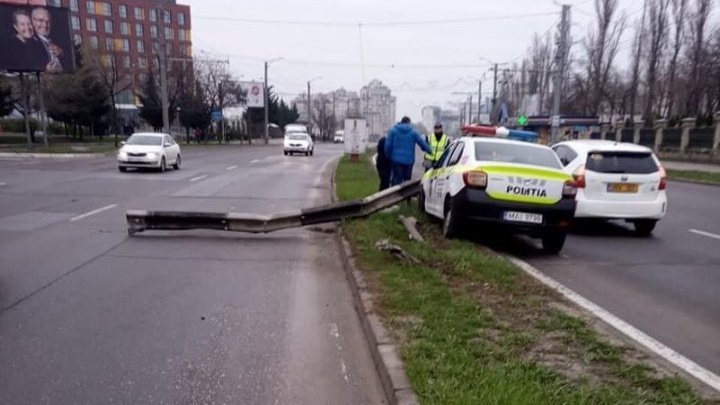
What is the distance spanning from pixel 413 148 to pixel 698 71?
38.1 meters

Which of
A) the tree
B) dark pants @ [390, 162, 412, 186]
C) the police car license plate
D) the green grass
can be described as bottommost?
the green grass

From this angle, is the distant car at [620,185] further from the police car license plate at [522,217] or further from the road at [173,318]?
the road at [173,318]

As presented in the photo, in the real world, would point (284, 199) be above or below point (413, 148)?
below

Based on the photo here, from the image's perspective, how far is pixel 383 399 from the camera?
147 inches

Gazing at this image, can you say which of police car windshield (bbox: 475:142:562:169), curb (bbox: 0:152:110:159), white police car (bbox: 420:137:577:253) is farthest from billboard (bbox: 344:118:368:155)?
white police car (bbox: 420:137:577:253)

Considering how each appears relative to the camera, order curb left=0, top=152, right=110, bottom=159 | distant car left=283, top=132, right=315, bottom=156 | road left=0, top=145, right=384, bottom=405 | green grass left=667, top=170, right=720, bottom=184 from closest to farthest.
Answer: road left=0, top=145, right=384, bottom=405, green grass left=667, top=170, right=720, bottom=184, curb left=0, top=152, right=110, bottom=159, distant car left=283, top=132, right=315, bottom=156

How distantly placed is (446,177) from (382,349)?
4.89 metres

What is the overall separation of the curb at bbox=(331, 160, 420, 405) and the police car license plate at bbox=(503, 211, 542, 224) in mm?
2399

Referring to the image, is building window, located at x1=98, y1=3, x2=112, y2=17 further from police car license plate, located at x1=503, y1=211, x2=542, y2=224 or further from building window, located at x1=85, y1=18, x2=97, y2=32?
police car license plate, located at x1=503, y1=211, x2=542, y2=224

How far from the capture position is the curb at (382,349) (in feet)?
11.6

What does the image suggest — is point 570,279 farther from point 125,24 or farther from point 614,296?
point 125,24

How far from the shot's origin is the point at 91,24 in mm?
104875

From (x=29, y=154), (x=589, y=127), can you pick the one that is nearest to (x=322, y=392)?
(x=29, y=154)

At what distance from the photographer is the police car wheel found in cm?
802
